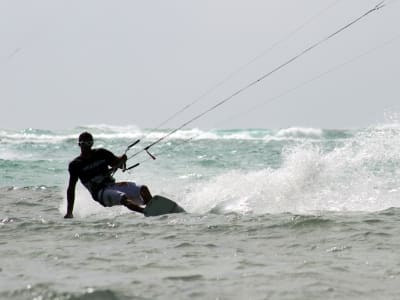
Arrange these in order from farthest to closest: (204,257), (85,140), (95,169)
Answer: (95,169), (85,140), (204,257)

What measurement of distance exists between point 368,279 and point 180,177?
16020mm

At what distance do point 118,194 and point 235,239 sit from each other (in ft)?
9.56

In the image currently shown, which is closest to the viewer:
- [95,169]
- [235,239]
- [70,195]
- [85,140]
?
[235,239]

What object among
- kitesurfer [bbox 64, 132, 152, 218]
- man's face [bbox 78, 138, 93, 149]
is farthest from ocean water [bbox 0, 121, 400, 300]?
man's face [bbox 78, 138, 93, 149]

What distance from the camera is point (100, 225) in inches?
369

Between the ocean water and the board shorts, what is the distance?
0.31 m

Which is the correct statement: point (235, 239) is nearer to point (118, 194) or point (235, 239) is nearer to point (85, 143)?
point (118, 194)

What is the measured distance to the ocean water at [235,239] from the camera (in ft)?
18.3

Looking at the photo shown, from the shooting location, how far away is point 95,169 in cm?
1058

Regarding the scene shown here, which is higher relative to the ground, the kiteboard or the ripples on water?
the kiteboard

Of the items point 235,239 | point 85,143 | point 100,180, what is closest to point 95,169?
point 100,180

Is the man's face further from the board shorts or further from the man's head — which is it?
the board shorts

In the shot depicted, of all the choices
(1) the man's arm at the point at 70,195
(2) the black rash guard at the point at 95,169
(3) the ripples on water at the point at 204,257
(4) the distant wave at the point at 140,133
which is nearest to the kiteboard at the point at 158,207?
(3) the ripples on water at the point at 204,257

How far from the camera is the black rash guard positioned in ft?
34.5
